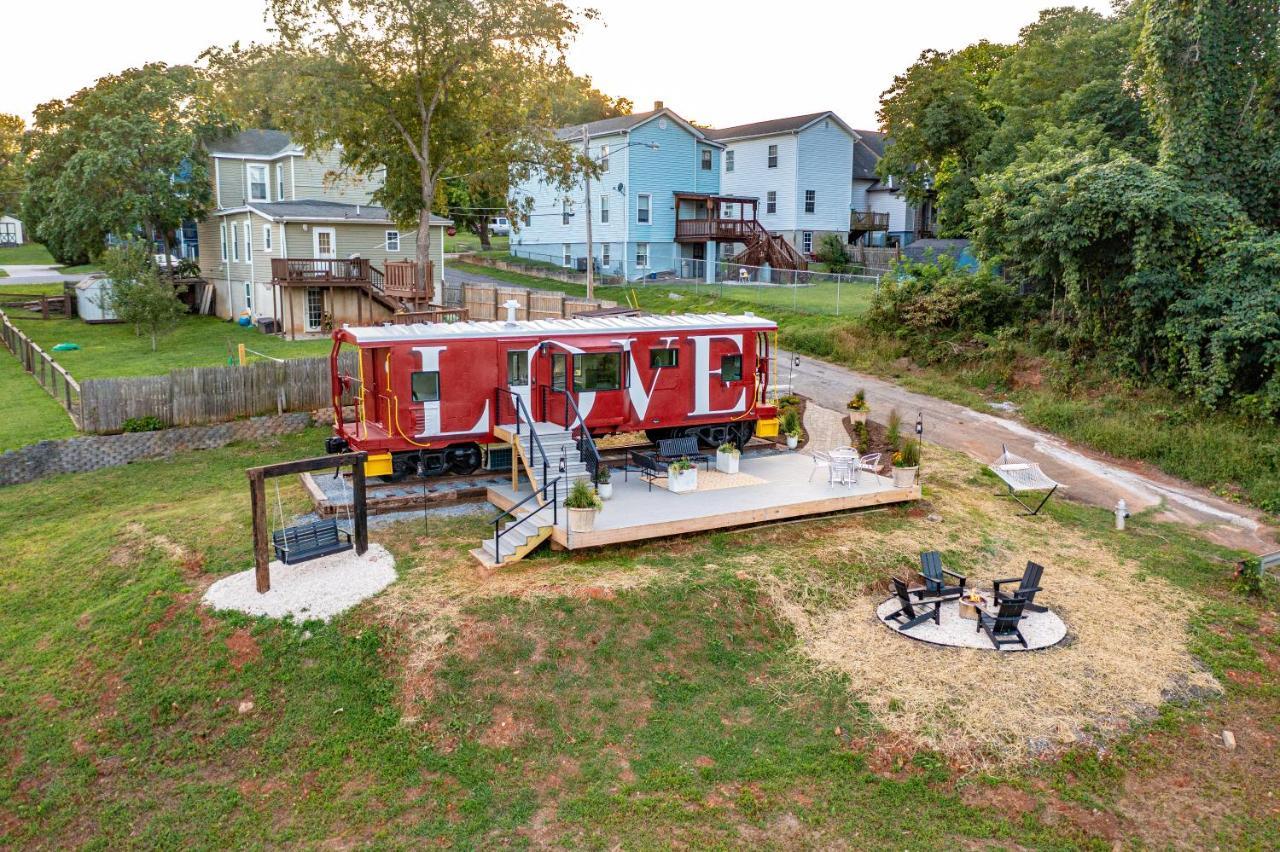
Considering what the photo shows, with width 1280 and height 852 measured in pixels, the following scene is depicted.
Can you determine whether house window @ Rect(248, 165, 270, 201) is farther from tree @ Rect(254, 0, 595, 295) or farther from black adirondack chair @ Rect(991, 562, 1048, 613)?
black adirondack chair @ Rect(991, 562, 1048, 613)

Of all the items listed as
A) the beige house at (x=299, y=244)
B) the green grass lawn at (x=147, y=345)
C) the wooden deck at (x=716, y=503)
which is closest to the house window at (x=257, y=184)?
the beige house at (x=299, y=244)

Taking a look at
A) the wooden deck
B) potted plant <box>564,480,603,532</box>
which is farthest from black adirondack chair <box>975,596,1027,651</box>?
potted plant <box>564,480,603,532</box>

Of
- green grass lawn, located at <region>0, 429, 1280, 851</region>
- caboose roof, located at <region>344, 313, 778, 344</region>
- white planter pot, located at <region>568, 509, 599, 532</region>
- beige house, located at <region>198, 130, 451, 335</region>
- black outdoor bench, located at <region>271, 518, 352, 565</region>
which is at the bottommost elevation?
green grass lawn, located at <region>0, 429, 1280, 851</region>

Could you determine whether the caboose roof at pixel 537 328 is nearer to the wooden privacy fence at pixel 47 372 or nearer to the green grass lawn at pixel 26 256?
the wooden privacy fence at pixel 47 372

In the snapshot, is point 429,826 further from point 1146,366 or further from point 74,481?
point 1146,366

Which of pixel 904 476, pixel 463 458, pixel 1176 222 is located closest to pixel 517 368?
pixel 463 458

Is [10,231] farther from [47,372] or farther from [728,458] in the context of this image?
[728,458]
